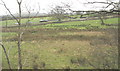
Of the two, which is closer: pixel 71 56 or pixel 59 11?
pixel 59 11

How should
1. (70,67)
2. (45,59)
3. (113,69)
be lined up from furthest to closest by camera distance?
(45,59) < (70,67) < (113,69)

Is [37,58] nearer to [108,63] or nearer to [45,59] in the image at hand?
[45,59]

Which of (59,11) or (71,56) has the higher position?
(59,11)

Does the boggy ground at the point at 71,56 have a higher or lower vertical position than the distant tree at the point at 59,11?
lower

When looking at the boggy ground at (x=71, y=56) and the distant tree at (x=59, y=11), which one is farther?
the boggy ground at (x=71, y=56)

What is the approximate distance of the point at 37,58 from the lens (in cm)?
984

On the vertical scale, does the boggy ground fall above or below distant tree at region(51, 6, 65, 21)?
below

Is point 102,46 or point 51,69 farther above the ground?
point 102,46

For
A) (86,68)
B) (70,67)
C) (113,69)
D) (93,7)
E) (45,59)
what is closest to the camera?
(93,7)

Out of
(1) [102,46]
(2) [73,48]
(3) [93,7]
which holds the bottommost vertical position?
(2) [73,48]

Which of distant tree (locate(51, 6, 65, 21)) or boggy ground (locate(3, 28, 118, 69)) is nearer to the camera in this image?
distant tree (locate(51, 6, 65, 21))

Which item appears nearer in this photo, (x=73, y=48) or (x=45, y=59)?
(x=45, y=59)

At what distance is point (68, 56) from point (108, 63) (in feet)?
13.2

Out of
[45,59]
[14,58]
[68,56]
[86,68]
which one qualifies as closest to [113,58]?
[86,68]
